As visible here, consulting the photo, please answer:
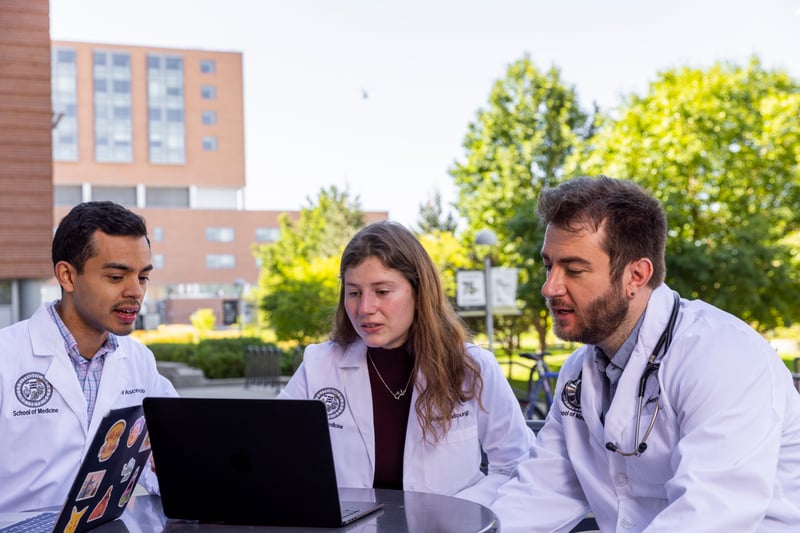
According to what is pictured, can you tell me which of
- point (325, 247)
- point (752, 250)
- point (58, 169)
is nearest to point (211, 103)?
point (58, 169)

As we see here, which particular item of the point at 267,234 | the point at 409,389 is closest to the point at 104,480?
the point at 409,389

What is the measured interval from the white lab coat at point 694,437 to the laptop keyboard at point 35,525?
142cm

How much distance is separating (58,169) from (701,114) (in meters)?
60.9

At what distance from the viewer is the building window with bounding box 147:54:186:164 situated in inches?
2842

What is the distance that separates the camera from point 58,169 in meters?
70.6

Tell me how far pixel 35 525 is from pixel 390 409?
142 cm

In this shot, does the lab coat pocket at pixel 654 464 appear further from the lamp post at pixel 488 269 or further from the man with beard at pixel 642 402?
the lamp post at pixel 488 269

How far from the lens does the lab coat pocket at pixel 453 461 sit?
3.35m

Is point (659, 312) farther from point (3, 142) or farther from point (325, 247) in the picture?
point (325, 247)

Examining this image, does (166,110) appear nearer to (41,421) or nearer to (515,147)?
(515,147)

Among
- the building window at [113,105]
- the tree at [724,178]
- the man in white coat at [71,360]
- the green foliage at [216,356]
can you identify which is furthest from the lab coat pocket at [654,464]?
the building window at [113,105]

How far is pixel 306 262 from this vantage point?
32.8m

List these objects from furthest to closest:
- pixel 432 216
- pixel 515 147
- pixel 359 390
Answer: pixel 432 216, pixel 515 147, pixel 359 390

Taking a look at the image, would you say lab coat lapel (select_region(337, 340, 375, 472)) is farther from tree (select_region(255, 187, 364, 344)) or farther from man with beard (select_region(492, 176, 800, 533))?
tree (select_region(255, 187, 364, 344))
